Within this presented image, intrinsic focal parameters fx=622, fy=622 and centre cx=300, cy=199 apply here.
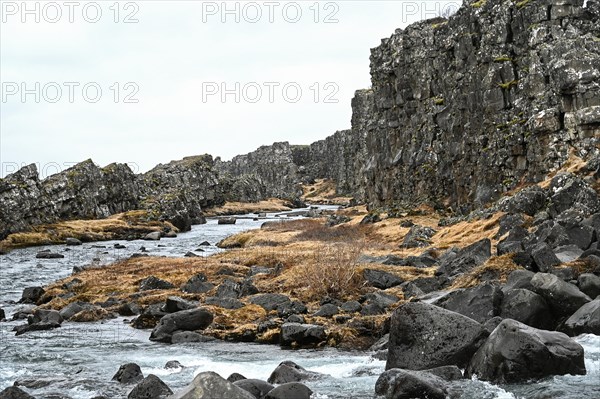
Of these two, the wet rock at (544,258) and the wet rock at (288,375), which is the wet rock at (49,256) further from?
the wet rock at (288,375)

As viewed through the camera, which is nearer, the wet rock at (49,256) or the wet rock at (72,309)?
the wet rock at (72,309)

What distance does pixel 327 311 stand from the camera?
2681cm

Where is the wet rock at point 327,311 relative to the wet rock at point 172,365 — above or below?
above

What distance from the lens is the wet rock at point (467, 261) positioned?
3278 centimetres

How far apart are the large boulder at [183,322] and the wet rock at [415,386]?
39.8 feet

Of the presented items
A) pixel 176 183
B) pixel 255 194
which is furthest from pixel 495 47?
pixel 255 194

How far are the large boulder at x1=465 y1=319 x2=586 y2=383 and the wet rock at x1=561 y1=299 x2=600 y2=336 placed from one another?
3191mm

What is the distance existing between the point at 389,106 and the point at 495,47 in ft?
106

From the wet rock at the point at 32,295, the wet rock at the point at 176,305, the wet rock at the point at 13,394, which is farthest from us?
the wet rock at the point at 32,295

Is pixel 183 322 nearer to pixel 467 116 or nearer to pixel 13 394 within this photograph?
pixel 13 394

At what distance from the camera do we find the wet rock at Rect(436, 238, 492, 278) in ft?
108

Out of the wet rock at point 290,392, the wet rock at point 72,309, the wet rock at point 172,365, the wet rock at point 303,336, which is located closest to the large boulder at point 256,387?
the wet rock at point 290,392

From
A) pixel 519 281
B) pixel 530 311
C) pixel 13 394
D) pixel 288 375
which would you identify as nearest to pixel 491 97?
pixel 519 281

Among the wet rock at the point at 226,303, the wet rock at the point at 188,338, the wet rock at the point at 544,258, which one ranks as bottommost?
the wet rock at the point at 188,338
